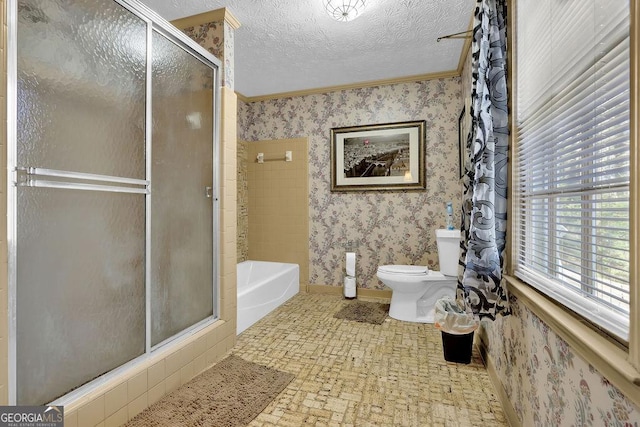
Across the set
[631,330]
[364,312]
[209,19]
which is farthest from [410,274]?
[209,19]

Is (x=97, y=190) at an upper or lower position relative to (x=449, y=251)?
upper

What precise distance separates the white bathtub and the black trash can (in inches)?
62.2

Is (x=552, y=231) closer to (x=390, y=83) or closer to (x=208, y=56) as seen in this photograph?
(x=208, y=56)

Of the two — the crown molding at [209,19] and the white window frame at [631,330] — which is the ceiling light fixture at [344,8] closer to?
the crown molding at [209,19]

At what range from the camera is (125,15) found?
1.56 meters

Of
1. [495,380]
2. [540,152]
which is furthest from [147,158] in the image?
[495,380]

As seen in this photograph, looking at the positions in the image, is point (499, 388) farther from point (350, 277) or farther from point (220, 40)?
point (220, 40)

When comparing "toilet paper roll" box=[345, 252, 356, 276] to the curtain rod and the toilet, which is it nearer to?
the toilet

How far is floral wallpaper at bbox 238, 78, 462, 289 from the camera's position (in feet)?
11.1

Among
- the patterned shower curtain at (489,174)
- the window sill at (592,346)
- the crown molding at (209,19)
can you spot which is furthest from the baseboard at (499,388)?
the crown molding at (209,19)

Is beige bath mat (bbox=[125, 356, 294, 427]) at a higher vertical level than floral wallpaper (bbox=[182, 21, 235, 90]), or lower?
lower

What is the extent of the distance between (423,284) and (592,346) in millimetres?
2106

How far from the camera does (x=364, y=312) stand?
3115 millimetres

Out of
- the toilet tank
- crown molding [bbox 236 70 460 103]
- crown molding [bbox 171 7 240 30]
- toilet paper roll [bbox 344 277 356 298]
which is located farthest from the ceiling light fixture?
toilet paper roll [bbox 344 277 356 298]
